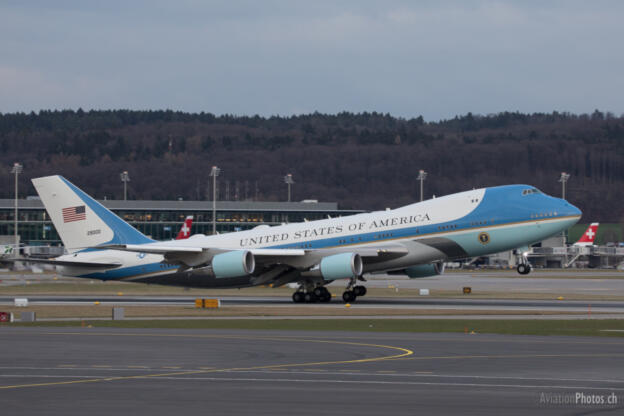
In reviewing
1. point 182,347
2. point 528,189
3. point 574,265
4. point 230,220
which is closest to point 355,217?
point 528,189

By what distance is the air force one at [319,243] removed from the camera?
52.8 meters

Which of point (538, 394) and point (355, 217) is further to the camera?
point (355, 217)

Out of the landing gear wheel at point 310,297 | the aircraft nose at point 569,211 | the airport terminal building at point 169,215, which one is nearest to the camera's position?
the aircraft nose at point 569,211

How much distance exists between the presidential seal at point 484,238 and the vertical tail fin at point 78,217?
21.3 m

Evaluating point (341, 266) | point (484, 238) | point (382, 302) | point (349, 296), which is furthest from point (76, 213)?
point (484, 238)

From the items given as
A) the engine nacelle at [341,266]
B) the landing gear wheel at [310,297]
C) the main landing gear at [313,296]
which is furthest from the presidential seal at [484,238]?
the landing gear wheel at [310,297]

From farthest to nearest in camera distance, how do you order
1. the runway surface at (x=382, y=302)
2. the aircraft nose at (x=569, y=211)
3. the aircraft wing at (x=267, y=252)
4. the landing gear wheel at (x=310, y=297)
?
the landing gear wheel at (x=310, y=297) < the aircraft wing at (x=267, y=252) < the aircraft nose at (x=569, y=211) < the runway surface at (x=382, y=302)

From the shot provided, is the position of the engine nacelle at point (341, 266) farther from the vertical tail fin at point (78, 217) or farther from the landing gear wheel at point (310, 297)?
the vertical tail fin at point (78, 217)

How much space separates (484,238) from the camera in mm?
52562

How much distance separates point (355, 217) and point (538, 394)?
37.8 metres

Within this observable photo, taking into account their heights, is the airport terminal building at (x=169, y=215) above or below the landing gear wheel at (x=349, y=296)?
above

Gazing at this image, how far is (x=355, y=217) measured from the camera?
56469mm

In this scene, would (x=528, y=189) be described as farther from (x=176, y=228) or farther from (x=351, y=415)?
(x=176, y=228)

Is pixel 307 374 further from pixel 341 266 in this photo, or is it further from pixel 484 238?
→ pixel 484 238
